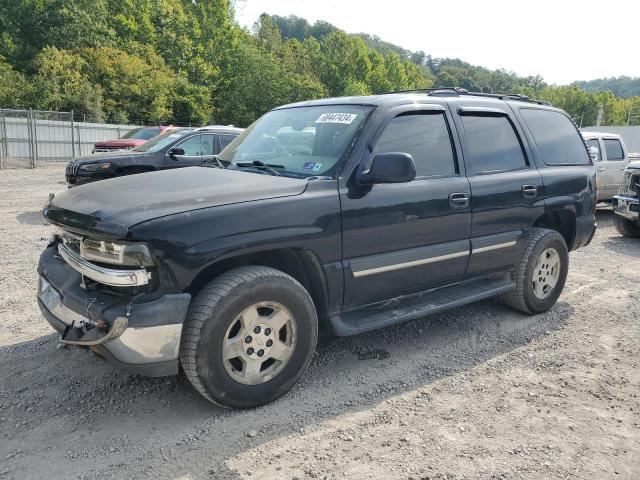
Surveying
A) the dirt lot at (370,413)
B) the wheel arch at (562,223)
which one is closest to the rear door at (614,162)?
the wheel arch at (562,223)

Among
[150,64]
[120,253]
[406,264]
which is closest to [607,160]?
[406,264]

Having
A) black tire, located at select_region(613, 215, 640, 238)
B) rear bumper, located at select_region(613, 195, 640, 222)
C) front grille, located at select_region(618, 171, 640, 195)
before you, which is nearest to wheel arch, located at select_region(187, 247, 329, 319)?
rear bumper, located at select_region(613, 195, 640, 222)

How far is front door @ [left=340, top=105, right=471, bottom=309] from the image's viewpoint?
11.7ft

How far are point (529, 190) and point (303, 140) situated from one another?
2.17 metres

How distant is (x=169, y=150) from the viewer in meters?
8.90

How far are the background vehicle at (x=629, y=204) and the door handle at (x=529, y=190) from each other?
5.31 m

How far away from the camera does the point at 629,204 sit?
8.98 metres

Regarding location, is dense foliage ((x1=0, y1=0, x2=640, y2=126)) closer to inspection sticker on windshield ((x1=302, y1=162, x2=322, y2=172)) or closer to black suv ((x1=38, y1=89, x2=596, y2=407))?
black suv ((x1=38, y1=89, x2=596, y2=407))

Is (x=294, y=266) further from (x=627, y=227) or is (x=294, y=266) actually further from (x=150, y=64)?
(x=150, y=64)

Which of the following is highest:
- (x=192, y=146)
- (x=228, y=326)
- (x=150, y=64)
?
(x=150, y=64)

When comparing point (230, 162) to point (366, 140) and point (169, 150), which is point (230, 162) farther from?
point (169, 150)

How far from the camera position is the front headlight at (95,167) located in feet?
28.6

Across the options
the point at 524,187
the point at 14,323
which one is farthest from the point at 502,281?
the point at 14,323

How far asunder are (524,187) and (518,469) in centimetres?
266
